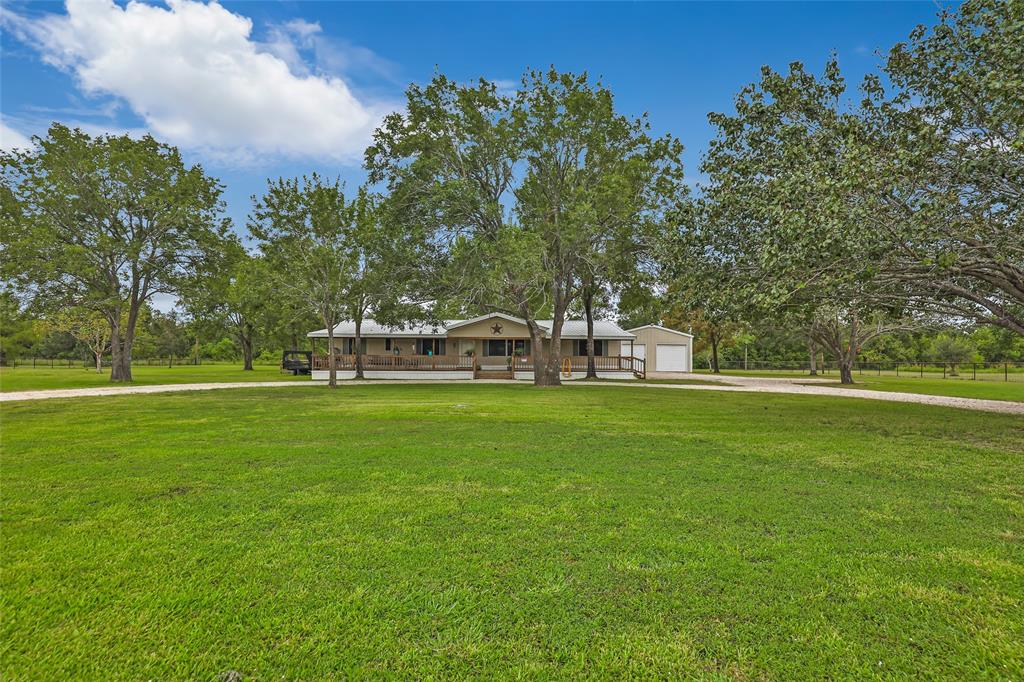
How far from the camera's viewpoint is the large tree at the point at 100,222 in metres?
21.0

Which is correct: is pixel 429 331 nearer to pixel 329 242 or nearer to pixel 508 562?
pixel 329 242

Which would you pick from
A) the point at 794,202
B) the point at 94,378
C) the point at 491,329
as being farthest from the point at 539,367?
the point at 94,378

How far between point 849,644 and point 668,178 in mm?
20855

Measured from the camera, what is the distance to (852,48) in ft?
36.7

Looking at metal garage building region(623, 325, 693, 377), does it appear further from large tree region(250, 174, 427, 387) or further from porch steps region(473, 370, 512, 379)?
large tree region(250, 174, 427, 387)

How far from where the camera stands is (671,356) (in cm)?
3953

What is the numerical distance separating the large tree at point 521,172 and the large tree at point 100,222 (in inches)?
460

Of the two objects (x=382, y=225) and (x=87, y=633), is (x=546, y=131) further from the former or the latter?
(x=87, y=633)

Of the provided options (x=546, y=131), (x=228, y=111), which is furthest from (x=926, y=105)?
(x=228, y=111)

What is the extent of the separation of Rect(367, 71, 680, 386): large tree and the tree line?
9cm

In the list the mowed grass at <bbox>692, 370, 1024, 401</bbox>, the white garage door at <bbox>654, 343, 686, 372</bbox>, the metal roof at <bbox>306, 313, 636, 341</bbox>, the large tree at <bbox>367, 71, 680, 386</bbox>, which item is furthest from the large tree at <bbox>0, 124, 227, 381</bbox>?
the white garage door at <bbox>654, 343, 686, 372</bbox>

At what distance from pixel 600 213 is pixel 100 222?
77.4 feet

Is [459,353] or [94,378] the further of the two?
[459,353]

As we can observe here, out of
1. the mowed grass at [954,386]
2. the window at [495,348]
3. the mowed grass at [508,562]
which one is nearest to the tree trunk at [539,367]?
the mowed grass at [954,386]
